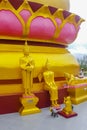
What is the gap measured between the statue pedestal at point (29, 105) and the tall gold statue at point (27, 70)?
0.06 m

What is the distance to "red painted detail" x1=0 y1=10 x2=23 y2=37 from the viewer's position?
73.4 inches

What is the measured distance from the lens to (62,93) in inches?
84.2

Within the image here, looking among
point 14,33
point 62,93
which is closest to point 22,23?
point 14,33

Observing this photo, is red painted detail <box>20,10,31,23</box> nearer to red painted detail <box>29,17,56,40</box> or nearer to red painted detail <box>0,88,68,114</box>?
red painted detail <box>29,17,56,40</box>

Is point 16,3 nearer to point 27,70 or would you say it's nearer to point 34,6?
point 34,6

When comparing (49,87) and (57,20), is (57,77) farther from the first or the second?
(57,20)

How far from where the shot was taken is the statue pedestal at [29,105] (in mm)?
1773

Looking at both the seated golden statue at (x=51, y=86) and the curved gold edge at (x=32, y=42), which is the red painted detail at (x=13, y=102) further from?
the curved gold edge at (x=32, y=42)

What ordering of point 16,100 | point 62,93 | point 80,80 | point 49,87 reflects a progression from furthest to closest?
point 80,80
point 62,93
point 49,87
point 16,100

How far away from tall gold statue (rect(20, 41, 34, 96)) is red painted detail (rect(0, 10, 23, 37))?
0.24 metres

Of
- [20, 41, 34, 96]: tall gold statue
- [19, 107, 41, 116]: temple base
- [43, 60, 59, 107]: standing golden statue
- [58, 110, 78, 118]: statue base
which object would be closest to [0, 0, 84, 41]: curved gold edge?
[20, 41, 34, 96]: tall gold statue

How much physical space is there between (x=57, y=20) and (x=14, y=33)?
1.80 feet

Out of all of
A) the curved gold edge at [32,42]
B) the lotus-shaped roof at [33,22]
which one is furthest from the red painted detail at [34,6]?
the curved gold edge at [32,42]

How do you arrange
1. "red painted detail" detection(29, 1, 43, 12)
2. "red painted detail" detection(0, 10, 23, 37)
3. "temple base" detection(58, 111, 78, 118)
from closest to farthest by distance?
"temple base" detection(58, 111, 78, 118)
"red painted detail" detection(0, 10, 23, 37)
"red painted detail" detection(29, 1, 43, 12)
